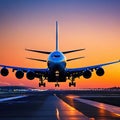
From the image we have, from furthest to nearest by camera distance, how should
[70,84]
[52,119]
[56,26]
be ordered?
[56,26], [70,84], [52,119]

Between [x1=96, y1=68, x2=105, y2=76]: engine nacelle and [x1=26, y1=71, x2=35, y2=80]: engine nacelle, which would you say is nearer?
[x1=96, y1=68, x2=105, y2=76]: engine nacelle

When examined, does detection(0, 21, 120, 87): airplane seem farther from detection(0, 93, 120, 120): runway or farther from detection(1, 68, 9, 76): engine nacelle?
detection(0, 93, 120, 120): runway

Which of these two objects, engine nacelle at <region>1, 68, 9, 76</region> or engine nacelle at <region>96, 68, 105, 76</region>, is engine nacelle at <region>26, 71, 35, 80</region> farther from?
engine nacelle at <region>96, 68, 105, 76</region>

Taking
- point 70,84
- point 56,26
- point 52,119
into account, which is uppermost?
point 56,26

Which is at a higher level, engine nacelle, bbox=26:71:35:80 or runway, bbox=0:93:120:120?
engine nacelle, bbox=26:71:35:80

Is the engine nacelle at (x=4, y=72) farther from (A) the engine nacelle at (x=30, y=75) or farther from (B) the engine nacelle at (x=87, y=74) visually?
(B) the engine nacelle at (x=87, y=74)

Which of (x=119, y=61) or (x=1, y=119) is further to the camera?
(x=119, y=61)

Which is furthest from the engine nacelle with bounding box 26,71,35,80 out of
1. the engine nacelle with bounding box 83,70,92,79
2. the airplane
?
the engine nacelle with bounding box 83,70,92,79

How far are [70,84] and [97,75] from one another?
10.6 metres

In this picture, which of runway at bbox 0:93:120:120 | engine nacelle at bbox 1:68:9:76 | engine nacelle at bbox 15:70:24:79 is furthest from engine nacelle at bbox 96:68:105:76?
runway at bbox 0:93:120:120

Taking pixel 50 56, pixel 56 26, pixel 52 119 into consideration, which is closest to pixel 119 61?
pixel 50 56

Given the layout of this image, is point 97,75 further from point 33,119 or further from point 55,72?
point 33,119

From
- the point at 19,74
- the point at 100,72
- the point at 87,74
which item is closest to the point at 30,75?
the point at 19,74

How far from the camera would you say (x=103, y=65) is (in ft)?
264
